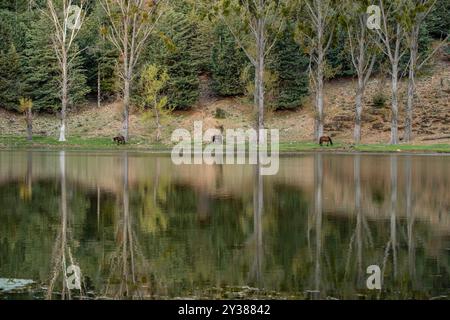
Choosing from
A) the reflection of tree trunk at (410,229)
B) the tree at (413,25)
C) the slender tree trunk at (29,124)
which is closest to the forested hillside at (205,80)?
the tree at (413,25)

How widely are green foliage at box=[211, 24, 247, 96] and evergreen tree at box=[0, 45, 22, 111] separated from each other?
2004 centimetres

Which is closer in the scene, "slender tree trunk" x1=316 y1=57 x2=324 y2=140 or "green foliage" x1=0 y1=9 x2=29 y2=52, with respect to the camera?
"slender tree trunk" x1=316 y1=57 x2=324 y2=140

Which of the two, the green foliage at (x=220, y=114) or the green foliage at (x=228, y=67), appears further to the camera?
the green foliage at (x=228, y=67)

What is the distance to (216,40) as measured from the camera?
261 ft

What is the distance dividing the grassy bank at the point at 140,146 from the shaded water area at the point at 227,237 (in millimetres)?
24729

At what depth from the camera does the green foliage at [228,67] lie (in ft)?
248

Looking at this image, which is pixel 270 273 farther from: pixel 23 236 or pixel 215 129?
pixel 215 129

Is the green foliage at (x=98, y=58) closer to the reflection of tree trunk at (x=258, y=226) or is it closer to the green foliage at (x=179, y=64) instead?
the green foliage at (x=179, y=64)

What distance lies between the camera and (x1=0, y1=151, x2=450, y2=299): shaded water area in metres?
9.89

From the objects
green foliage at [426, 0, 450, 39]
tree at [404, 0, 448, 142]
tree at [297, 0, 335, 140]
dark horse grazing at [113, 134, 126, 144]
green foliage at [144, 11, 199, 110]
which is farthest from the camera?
green foliage at [426, 0, 450, 39]

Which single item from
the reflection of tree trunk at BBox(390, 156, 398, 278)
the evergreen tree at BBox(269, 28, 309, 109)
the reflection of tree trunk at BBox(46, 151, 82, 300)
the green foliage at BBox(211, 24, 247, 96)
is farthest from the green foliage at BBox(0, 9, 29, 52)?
the reflection of tree trunk at BBox(46, 151, 82, 300)

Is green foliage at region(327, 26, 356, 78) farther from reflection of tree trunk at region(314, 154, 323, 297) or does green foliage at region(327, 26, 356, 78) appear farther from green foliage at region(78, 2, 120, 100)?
reflection of tree trunk at region(314, 154, 323, 297)

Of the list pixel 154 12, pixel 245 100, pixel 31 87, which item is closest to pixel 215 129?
pixel 245 100
